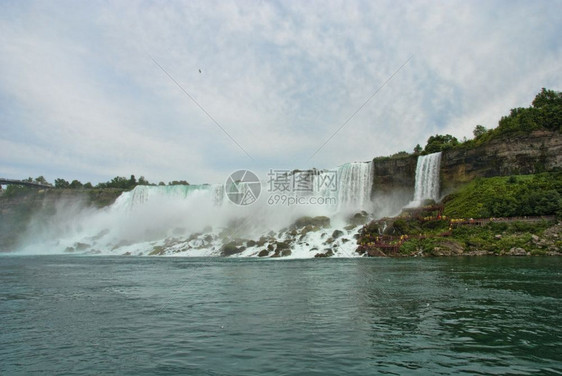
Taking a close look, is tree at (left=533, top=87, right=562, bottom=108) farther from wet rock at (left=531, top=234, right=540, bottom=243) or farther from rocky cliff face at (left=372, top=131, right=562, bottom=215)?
wet rock at (left=531, top=234, right=540, bottom=243)

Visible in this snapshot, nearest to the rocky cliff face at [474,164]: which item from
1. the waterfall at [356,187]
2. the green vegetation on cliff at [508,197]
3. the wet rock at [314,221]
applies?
the waterfall at [356,187]

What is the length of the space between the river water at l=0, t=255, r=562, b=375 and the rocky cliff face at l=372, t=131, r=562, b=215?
111 feet

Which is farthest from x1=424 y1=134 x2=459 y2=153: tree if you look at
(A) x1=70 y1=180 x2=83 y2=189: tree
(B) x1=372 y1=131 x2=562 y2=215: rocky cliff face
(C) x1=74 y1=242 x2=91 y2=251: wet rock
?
(A) x1=70 y1=180 x2=83 y2=189: tree

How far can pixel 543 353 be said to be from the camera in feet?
25.0

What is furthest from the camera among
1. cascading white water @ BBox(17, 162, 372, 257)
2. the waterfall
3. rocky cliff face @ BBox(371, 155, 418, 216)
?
the waterfall

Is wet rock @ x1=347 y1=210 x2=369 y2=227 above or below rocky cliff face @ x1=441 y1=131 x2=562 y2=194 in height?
below

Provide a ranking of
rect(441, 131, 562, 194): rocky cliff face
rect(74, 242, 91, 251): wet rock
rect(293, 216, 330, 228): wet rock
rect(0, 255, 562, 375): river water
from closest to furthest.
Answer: rect(0, 255, 562, 375): river water, rect(441, 131, 562, 194): rocky cliff face, rect(293, 216, 330, 228): wet rock, rect(74, 242, 91, 251): wet rock

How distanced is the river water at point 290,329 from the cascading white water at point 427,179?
34678 mm

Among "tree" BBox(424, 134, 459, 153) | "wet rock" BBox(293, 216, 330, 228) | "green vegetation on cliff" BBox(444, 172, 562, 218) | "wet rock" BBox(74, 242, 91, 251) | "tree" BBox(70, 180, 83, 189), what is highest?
"tree" BBox(424, 134, 459, 153)

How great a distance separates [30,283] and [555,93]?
66.7 meters

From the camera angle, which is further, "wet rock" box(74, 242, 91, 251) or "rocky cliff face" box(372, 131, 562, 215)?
"wet rock" box(74, 242, 91, 251)

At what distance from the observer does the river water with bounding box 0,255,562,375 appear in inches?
287

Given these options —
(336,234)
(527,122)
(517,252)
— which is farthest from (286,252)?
(527,122)

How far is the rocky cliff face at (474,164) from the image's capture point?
45.7 meters
